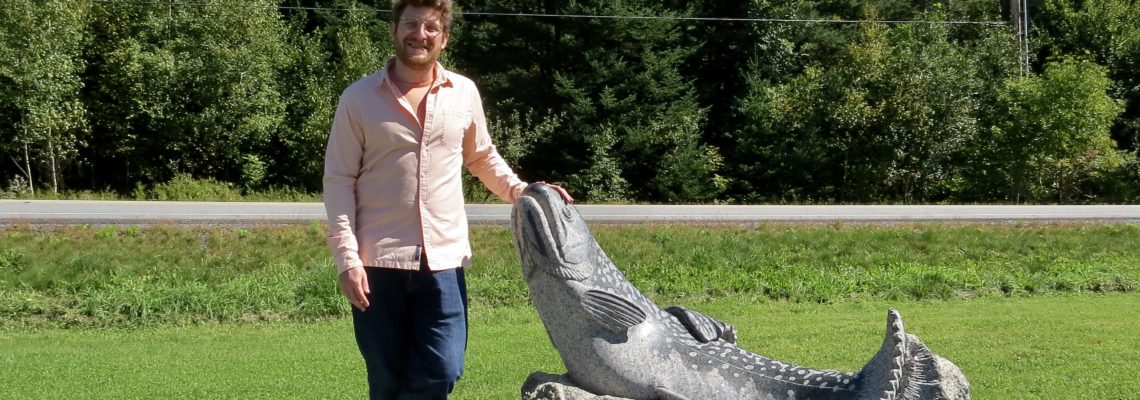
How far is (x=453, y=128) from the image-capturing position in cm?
391

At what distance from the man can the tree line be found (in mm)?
20369

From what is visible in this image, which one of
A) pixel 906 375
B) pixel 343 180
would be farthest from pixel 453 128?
pixel 906 375

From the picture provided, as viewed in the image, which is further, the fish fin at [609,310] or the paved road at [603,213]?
the paved road at [603,213]

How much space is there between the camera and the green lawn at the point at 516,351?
6711 millimetres

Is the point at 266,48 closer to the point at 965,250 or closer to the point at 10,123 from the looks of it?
the point at 10,123

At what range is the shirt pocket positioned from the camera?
3.87m

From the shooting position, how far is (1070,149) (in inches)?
987

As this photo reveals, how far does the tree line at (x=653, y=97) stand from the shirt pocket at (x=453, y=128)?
2036cm

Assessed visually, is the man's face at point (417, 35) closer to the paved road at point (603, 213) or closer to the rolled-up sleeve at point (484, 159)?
the rolled-up sleeve at point (484, 159)

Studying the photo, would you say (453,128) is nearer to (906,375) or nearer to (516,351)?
(906,375)

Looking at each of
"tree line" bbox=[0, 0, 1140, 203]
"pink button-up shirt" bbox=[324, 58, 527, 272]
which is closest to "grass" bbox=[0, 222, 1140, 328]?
"pink button-up shirt" bbox=[324, 58, 527, 272]

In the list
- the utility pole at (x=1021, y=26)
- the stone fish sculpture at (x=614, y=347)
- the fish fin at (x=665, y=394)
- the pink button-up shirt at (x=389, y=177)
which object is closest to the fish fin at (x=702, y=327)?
the stone fish sculpture at (x=614, y=347)

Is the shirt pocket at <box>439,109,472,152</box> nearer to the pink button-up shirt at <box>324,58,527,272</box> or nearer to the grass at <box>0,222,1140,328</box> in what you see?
the pink button-up shirt at <box>324,58,527,272</box>

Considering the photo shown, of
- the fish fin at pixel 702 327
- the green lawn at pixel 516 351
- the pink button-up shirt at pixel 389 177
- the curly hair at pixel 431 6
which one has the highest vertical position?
the curly hair at pixel 431 6
